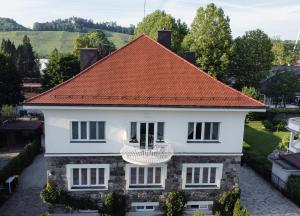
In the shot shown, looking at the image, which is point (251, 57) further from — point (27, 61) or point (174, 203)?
point (27, 61)

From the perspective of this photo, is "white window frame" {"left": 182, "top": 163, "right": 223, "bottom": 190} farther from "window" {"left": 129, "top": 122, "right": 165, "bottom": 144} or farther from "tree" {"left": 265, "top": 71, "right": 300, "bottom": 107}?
"tree" {"left": 265, "top": 71, "right": 300, "bottom": 107}

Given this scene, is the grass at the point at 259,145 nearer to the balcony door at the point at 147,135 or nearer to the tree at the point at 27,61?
the balcony door at the point at 147,135

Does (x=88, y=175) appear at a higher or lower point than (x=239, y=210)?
higher

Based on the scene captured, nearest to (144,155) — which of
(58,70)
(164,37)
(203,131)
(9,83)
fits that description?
(203,131)

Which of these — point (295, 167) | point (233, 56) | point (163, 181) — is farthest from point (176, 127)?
point (233, 56)

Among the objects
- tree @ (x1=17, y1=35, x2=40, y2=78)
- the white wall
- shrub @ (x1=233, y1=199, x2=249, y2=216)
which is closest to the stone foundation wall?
the white wall

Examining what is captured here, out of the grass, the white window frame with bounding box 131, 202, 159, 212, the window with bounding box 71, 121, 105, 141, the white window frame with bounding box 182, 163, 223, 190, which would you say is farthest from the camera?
the grass
